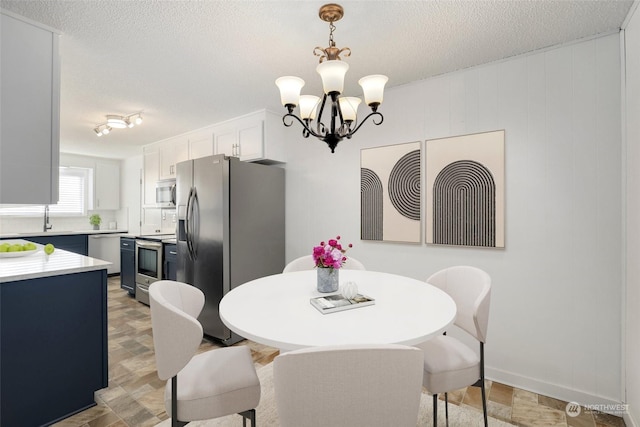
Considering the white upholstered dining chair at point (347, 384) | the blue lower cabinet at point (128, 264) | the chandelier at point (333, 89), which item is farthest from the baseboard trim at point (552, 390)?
the blue lower cabinet at point (128, 264)

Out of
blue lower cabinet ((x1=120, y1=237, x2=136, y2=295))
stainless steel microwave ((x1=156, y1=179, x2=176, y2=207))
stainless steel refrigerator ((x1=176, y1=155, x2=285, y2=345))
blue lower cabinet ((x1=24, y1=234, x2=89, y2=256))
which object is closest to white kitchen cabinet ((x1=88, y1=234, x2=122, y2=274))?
blue lower cabinet ((x1=24, y1=234, x2=89, y2=256))

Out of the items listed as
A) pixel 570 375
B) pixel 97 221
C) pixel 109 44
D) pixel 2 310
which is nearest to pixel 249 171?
pixel 109 44

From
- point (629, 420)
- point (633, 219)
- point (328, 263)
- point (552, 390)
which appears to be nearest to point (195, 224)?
point (328, 263)

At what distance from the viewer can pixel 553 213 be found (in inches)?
83.3

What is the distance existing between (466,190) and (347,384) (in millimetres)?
2055

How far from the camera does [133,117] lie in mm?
3535

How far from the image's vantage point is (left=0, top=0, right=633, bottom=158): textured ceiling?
1.70 meters

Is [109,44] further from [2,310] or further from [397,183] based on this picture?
[397,183]

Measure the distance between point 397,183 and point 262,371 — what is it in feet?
6.37

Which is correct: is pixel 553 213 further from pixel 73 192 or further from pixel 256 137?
pixel 73 192

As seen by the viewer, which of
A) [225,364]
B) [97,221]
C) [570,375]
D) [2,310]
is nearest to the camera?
[225,364]

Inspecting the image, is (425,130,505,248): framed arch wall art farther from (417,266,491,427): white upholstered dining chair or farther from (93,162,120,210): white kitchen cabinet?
(93,162,120,210): white kitchen cabinet

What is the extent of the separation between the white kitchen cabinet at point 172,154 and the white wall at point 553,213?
10.7 feet

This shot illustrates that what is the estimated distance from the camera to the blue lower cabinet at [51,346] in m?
1.68
